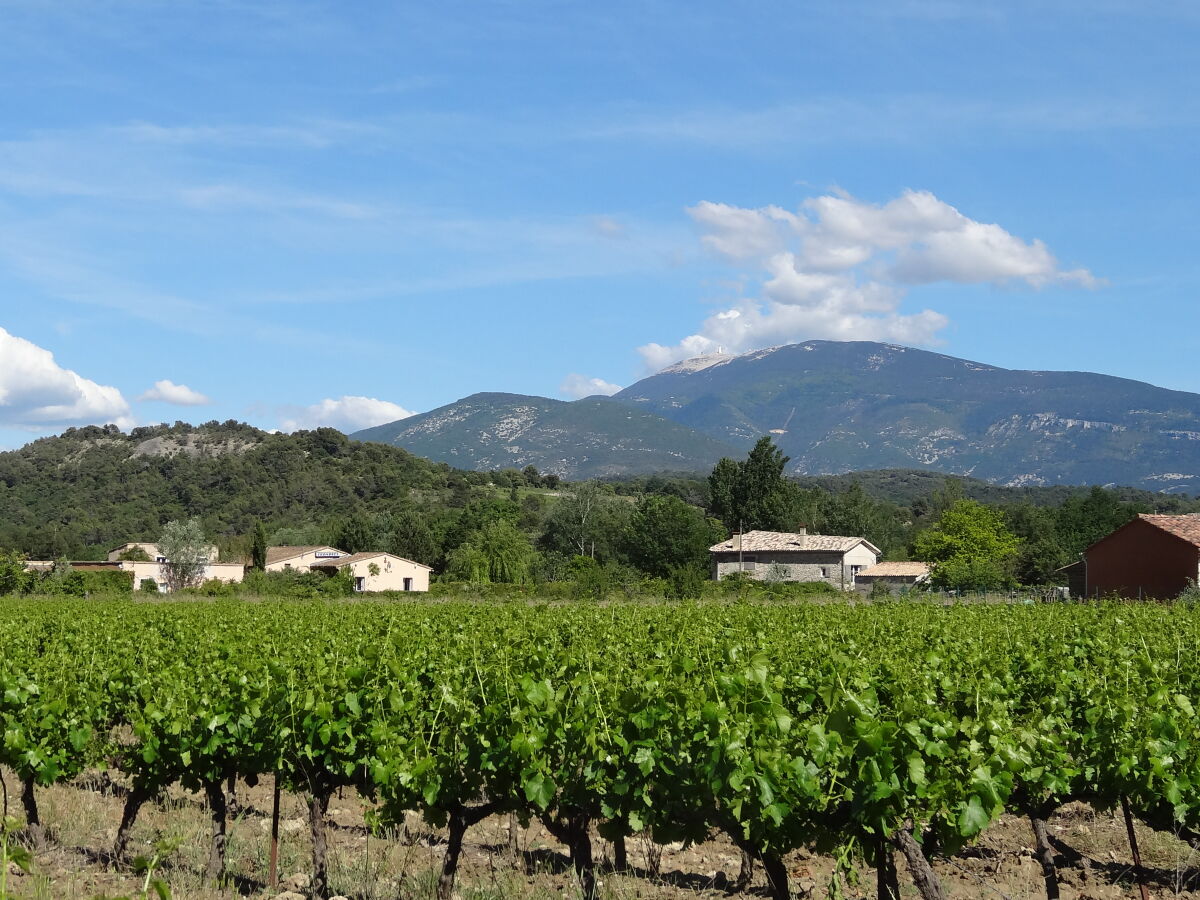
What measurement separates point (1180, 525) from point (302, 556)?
5780 cm

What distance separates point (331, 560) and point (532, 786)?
75024 millimetres

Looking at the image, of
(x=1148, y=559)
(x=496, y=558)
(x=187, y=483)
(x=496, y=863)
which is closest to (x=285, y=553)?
(x=496, y=558)

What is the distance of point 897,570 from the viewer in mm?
81875

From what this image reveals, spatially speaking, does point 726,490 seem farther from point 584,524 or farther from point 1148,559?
point 1148,559

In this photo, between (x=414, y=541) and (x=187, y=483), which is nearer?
(x=414, y=541)

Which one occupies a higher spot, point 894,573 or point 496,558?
point 496,558

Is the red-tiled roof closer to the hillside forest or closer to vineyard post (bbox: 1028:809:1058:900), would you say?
the hillside forest

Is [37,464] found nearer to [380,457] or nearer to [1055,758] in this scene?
[380,457]

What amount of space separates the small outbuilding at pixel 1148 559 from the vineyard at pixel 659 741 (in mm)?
33762

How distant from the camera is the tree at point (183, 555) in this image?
7162 cm

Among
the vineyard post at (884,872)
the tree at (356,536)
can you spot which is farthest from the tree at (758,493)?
the vineyard post at (884,872)

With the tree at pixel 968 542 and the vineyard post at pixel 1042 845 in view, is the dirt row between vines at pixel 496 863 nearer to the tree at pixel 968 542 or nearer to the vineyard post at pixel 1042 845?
the vineyard post at pixel 1042 845

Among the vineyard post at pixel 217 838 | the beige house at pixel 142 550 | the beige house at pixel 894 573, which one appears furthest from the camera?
the beige house at pixel 142 550

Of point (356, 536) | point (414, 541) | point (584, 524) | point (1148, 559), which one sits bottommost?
point (1148, 559)
